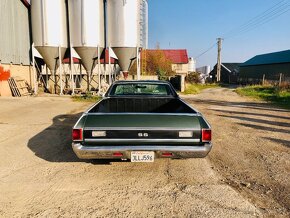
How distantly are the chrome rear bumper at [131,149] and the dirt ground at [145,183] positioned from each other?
0.46 meters

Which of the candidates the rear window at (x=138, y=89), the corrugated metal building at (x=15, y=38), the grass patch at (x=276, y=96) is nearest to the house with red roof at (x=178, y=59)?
the grass patch at (x=276, y=96)

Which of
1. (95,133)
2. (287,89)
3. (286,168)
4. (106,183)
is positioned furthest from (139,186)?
(287,89)

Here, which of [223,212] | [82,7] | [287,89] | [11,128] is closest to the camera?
[223,212]

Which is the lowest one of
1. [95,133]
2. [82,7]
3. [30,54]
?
[95,133]

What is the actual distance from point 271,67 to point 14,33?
133 ft

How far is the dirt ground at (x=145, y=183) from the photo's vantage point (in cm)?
→ 312

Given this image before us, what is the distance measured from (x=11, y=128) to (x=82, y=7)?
12875 mm

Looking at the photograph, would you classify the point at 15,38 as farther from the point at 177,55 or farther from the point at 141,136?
the point at 177,55

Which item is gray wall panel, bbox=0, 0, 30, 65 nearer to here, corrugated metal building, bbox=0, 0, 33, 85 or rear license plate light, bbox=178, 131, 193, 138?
corrugated metal building, bbox=0, 0, 33, 85

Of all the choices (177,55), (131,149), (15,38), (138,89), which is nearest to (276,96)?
(138,89)

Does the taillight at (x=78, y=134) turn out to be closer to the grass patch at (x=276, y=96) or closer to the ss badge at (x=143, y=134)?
the ss badge at (x=143, y=134)

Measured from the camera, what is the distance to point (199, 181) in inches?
156

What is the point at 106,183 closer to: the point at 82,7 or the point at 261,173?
the point at 261,173

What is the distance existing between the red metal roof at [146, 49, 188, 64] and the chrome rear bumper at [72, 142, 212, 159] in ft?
169
